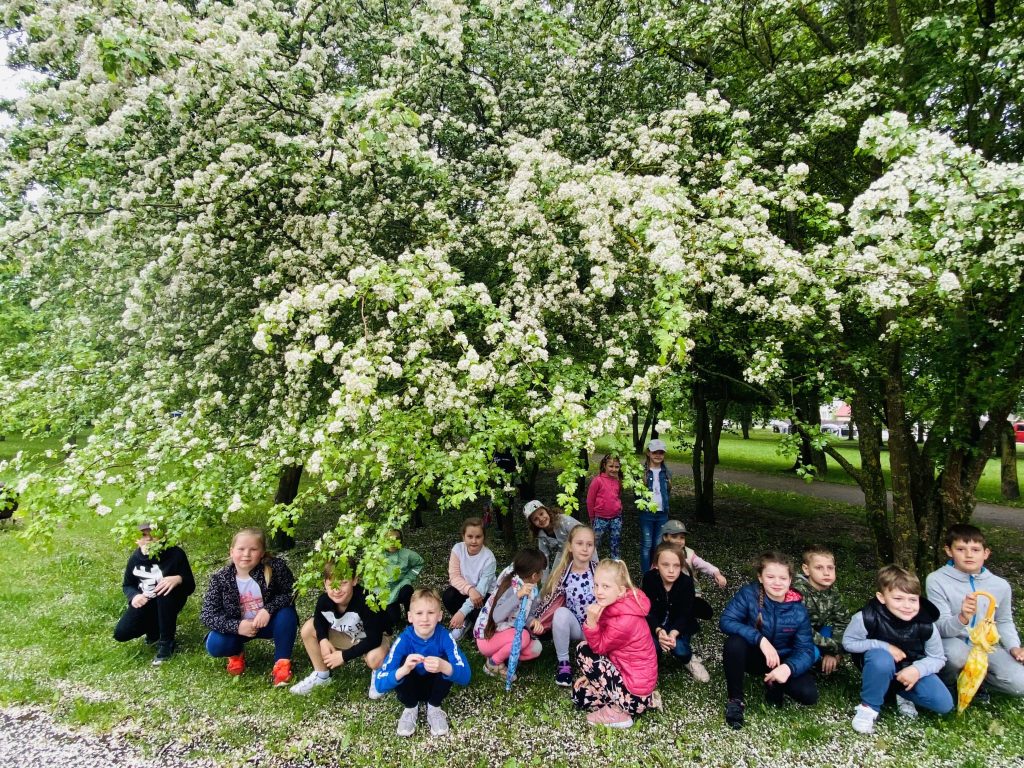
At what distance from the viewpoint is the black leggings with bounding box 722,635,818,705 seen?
4195mm

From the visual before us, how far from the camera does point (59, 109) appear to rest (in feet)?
16.0

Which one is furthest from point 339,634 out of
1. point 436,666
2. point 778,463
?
point 778,463

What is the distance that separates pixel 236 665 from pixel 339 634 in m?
1.07

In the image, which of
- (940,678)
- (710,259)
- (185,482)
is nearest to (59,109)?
(185,482)

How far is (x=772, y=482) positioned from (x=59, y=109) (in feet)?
63.6

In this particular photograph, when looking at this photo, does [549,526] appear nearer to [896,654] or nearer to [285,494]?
[896,654]

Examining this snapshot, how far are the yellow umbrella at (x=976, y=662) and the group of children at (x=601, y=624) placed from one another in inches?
4.6

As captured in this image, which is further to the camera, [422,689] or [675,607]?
[675,607]

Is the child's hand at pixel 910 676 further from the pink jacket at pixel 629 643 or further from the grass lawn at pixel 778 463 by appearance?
the grass lawn at pixel 778 463

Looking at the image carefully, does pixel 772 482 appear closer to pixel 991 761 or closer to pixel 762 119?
pixel 762 119

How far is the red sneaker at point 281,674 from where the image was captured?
4.75m

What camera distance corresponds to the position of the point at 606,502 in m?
7.66

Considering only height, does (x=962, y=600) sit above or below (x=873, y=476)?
below

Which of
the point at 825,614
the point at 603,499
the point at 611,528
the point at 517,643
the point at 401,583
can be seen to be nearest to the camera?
the point at 825,614
